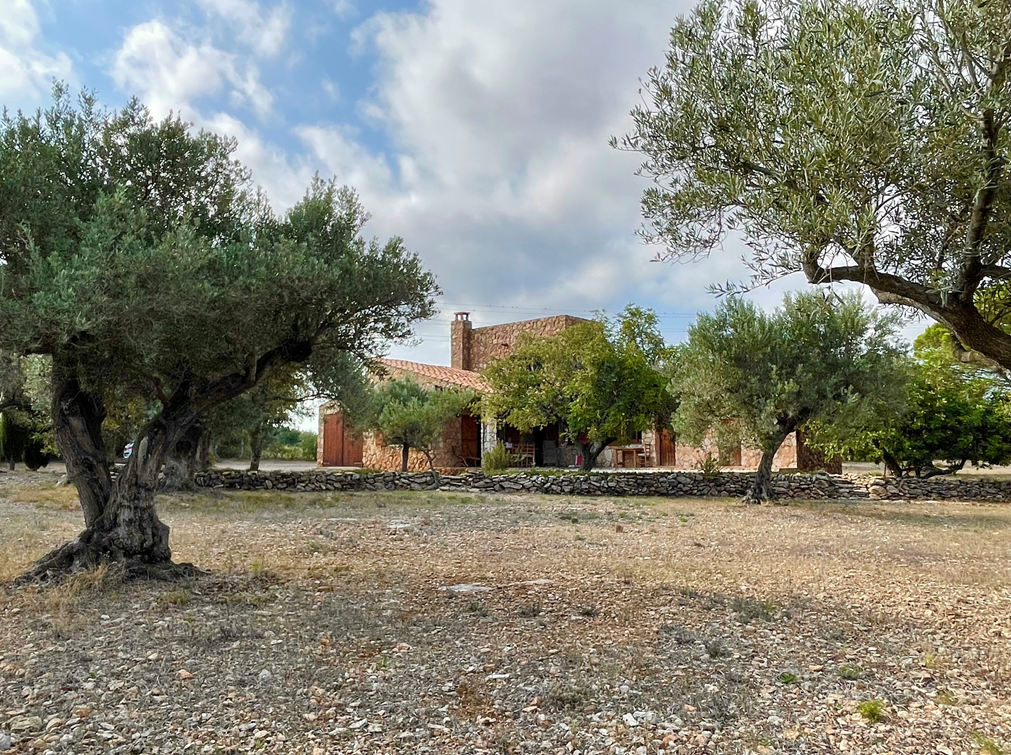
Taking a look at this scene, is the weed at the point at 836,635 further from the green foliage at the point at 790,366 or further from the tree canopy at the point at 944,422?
the tree canopy at the point at 944,422

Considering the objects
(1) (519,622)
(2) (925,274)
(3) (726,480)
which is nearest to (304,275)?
(1) (519,622)

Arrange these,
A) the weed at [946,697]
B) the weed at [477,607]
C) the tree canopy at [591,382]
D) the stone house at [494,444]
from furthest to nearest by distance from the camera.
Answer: the stone house at [494,444] < the tree canopy at [591,382] < the weed at [477,607] < the weed at [946,697]

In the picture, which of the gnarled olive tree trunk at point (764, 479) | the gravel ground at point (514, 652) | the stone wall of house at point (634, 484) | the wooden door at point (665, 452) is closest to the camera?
the gravel ground at point (514, 652)

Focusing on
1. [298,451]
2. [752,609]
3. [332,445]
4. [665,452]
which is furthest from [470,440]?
[752,609]

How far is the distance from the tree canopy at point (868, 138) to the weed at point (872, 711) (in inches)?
102

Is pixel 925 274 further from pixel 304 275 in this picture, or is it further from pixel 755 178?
pixel 304 275

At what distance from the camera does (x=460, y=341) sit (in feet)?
128

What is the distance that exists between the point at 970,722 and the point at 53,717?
4901mm

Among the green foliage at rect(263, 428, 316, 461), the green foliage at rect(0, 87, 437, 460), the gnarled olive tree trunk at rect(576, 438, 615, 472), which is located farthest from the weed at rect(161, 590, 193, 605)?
the green foliage at rect(263, 428, 316, 461)

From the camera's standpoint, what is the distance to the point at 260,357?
7281 mm

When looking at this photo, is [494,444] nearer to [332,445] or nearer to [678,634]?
[332,445]

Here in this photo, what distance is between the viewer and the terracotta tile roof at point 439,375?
92.6 feet

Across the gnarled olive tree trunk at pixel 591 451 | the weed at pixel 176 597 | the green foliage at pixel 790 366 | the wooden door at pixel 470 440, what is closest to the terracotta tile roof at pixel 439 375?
the wooden door at pixel 470 440

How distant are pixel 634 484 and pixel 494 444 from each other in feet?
30.1
